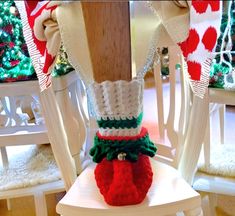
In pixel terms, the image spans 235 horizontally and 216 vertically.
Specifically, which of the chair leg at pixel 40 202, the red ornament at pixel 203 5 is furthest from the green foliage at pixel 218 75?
the chair leg at pixel 40 202

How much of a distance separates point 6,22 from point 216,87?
1.59ft

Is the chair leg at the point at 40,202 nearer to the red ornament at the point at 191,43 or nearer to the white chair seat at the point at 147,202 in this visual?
the white chair seat at the point at 147,202

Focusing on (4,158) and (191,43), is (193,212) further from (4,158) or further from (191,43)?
(4,158)

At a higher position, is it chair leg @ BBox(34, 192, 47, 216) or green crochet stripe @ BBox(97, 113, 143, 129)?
green crochet stripe @ BBox(97, 113, 143, 129)

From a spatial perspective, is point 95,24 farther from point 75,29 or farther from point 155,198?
point 155,198

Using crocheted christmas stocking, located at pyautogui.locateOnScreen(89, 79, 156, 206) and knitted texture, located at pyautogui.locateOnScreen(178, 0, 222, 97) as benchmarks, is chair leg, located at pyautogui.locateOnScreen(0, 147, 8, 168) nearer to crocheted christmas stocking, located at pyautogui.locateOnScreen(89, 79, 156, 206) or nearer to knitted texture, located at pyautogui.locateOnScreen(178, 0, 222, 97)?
crocheted christmas stocking, located at pyautogui.locateOnScreen(89, 79, 156, 206)

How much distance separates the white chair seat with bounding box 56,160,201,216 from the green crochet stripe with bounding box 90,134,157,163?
0.07m

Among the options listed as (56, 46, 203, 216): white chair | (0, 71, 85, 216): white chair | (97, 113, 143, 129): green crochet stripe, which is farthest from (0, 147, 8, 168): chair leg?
(97, 113, 143, 129): green crochet stripe

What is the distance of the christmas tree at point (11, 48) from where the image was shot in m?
0.86

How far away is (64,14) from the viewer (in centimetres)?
57

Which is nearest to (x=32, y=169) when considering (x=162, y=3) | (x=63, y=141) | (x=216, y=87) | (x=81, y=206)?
(x=63, y=141)

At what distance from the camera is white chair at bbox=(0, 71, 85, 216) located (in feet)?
2.79

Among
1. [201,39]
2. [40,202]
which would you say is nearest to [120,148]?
[201,39]

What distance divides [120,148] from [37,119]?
1.26 ft
